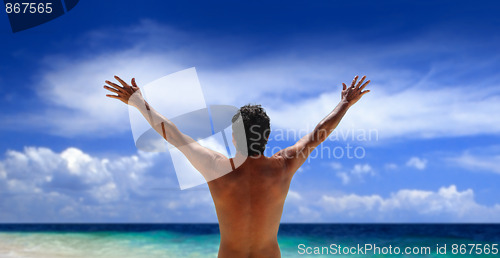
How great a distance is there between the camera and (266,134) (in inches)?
100

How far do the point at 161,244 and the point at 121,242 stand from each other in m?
2.72

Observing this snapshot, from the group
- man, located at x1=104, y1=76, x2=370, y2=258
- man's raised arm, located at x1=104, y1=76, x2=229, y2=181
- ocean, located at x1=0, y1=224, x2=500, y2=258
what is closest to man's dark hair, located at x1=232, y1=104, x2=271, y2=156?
man, located at x1=104, y1=76, x2=370, y2=258

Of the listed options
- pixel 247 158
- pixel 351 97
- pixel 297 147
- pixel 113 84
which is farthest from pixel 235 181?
pixel 351 97

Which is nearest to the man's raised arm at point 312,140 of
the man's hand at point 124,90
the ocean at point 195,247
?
the man's hand at point 124,90

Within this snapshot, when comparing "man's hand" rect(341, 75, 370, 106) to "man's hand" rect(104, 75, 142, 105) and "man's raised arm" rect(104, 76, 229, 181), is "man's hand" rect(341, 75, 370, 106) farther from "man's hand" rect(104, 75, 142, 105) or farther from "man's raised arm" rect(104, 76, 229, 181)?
"man's hand" rect(104, 75, 142, 105)

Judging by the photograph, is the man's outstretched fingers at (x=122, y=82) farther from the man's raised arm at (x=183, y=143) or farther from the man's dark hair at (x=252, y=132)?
the man's dark hair at (x=252, y=132)

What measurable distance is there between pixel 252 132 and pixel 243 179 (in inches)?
11.1

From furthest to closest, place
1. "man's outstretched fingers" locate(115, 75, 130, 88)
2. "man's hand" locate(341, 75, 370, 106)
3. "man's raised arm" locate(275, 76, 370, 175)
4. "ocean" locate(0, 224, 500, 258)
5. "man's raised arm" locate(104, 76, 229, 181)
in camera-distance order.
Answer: "ocean" locate(0, 224, 500, 258) < "man's hand" locate(341, 75, 370, 106) < "man's raised arm" locate(275, 76, 370, 175) < "man's outstretched fingers" locate(115, 75, 130, 88) < "man's raised arm" locate(104, 76, 229, 181)

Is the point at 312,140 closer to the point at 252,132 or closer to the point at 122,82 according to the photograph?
the point at 252,132

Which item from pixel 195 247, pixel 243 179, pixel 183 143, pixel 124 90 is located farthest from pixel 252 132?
pixel 195 247

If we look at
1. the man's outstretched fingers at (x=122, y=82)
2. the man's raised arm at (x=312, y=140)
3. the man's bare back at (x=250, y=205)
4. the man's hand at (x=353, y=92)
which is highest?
the man's outstretched fingers at (x=122, y=82)

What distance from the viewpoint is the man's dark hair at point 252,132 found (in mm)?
2473

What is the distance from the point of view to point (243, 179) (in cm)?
244

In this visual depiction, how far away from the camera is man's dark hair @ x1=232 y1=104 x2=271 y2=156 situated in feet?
8.11
